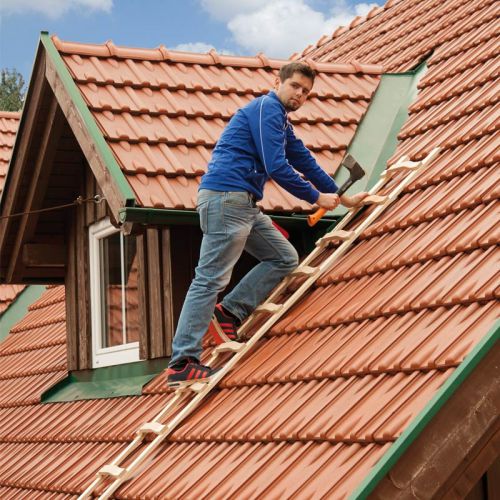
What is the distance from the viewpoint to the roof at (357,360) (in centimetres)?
476

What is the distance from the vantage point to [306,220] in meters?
7.11

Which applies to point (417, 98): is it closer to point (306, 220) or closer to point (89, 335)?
point (306, 220)

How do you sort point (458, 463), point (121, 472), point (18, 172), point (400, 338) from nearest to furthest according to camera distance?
point (458, 463) → point (400, 338) → point (121, 472) → point (18, 172)

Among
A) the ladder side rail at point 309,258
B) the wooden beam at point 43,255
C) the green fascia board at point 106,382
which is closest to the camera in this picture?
the ladder side rail at point 309,258

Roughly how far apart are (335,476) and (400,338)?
2.79 ft

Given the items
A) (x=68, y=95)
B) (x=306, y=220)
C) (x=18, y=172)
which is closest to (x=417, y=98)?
(x=306, y=220)

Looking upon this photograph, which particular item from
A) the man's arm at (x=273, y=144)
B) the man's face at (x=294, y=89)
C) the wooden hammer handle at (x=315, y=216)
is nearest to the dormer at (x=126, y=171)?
the wooden hammer handle at (x=315, y=216)

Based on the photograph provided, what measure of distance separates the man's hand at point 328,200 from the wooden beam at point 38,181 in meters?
2.16

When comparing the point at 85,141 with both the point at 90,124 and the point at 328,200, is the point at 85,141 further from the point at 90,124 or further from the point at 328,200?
the point at 328,200

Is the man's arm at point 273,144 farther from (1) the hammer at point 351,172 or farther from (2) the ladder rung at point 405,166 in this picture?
(2) the ladder rung at point 405,166

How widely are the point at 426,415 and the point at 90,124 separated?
3521 mm

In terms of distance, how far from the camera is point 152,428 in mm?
6277

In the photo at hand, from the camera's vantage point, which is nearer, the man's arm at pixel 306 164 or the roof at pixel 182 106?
the man's arm at pixel 306 164

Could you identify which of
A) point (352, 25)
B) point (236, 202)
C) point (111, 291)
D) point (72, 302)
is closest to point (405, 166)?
point (236, 202)
